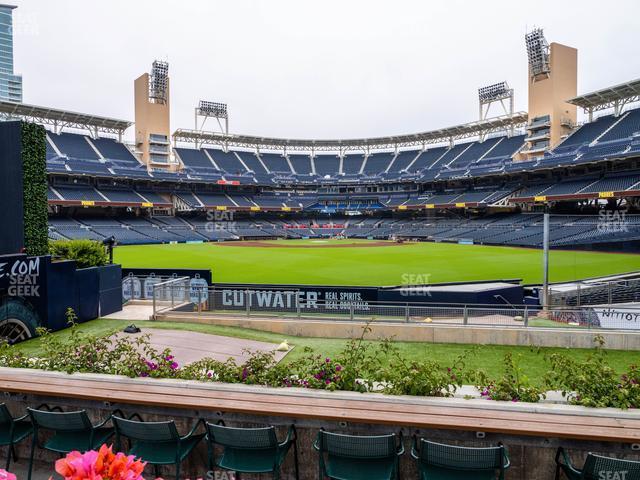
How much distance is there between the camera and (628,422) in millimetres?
4043

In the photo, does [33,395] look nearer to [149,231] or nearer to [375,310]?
[375,310]

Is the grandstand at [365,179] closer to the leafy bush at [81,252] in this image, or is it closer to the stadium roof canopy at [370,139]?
the stadium roof canopy at [370,139]

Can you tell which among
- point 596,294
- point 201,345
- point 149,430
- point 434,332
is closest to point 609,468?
point 149,430

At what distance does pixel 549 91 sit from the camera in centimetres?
6438

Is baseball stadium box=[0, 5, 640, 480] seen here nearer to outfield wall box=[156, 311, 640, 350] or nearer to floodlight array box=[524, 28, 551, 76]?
outfield wall box=[156, 311, 640, 350]

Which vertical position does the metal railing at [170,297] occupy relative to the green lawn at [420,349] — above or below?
above

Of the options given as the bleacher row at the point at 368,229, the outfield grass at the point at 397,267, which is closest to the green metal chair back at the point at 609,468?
the outfield grass at the point at 397,267

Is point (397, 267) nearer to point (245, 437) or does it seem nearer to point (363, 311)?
point (363, 311)

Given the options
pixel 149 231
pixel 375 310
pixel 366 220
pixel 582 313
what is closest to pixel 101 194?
pixel 149 231

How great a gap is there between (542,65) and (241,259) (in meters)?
56.8

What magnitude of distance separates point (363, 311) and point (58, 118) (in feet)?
250

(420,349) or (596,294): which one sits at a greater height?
(596,294)

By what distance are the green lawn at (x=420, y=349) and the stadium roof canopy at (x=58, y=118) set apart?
6295 cm

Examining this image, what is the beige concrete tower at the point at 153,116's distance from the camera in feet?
262
